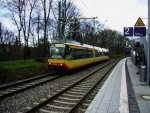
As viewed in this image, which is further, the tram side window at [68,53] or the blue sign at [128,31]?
the tram side window at [68,53]

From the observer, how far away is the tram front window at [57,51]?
24031mm

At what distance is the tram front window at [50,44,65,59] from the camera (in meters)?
24.0

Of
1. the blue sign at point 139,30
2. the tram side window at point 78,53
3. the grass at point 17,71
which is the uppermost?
the blue sign at point 139,30

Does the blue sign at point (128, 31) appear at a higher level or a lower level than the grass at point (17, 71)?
higher

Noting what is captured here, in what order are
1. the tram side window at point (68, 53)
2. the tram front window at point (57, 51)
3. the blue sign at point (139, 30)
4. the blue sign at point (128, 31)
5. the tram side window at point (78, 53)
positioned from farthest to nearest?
the tram side window at point (78, 53) → the tram side window at point (68, 53) → the tram front window at point (57, 51) → the blue sign at point (128, 31) → the blue sign at point (139, 30)

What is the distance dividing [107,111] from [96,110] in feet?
1.21

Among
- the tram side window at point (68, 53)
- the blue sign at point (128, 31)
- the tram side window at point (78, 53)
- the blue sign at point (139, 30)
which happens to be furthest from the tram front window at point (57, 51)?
Result: the blue sign at point (139, 30)

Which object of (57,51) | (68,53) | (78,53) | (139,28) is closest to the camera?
(139,28)

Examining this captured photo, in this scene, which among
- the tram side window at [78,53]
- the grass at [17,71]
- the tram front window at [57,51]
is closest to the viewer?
the grass at [17,71]

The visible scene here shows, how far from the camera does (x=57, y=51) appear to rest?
2422 cm

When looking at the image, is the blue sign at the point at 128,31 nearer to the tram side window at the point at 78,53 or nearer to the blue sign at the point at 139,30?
the blue sign at the point at 139,30

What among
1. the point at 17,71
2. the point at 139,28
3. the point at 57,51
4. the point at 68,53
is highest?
the point at 139,28

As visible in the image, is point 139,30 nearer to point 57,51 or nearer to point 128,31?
point 128,31

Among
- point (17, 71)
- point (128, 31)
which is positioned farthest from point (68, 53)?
point (128, 31)
